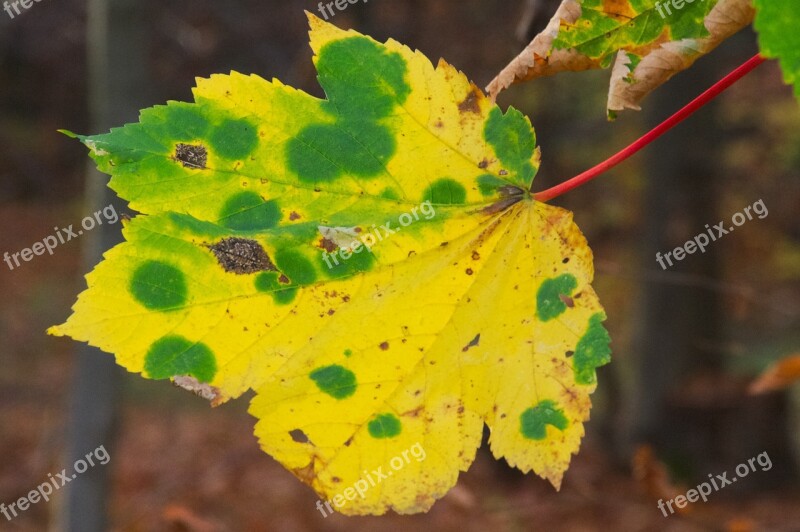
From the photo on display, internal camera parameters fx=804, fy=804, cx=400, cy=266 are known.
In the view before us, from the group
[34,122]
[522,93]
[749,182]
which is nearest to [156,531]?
[522,93]

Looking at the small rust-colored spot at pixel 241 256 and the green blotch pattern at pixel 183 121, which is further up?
the green blotch pattern at pixel 183 121

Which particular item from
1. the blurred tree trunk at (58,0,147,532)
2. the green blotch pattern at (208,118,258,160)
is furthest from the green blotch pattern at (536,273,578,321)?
the blurred tree trunk at (58,0,147,532)

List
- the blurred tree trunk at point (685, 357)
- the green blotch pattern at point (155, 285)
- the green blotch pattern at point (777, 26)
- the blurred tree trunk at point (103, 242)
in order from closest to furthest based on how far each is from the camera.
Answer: the green blotch pattern at point (777, 26), the green blotch pattern at point (155, 285), the blurred tree trunk at point (103, 242), the blurred tree trunk at point (685, 357)

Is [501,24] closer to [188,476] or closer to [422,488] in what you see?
[188,476]

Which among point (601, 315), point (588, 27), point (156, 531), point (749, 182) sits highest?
point (588, 27)

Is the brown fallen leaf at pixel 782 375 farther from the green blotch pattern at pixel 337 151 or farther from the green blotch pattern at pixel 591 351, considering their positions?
the green blotch pattern at pixel 337 151


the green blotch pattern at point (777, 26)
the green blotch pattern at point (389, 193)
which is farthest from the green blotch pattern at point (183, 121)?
the green blotch pattern at point (777, 26)

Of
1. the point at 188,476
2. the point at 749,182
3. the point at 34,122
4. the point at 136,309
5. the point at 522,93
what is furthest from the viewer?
the point at 34,122
